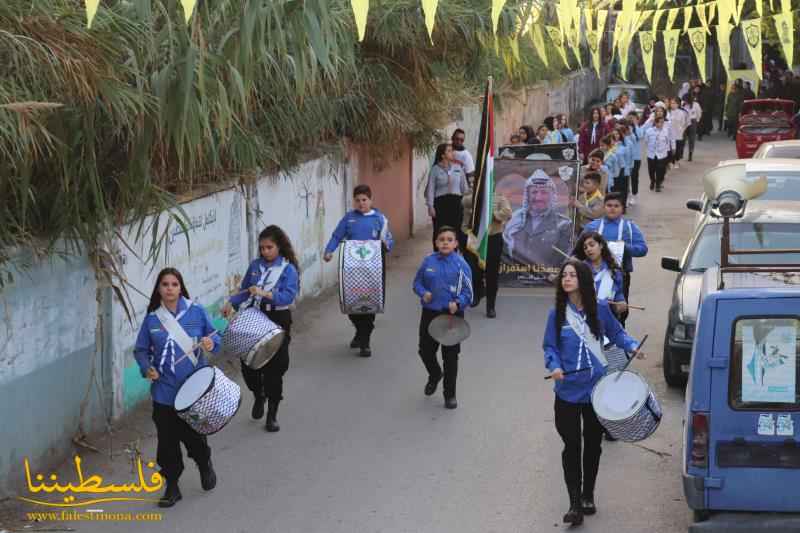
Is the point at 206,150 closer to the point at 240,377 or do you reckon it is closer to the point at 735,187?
the point at 240,377

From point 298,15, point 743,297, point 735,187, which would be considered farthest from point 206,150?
point 743,297

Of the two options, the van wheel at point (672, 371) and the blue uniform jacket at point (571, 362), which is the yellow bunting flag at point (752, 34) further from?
the blue uniform jacket at point (571, 362)

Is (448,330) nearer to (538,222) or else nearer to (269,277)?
(269,277)

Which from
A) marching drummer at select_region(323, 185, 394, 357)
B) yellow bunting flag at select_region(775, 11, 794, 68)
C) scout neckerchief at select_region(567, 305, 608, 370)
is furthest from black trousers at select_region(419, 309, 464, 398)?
yellow bunting flag at select_region(775, 11, 794, 68)

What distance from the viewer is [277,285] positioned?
10750 millimetres

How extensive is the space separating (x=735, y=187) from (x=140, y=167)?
4.95m

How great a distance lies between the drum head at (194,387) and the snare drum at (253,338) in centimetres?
109

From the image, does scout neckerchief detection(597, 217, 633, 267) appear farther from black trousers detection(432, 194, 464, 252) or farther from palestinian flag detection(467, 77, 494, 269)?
black trousers detection(432, 194, 464, 252)

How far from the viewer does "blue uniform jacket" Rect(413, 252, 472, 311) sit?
11297mm

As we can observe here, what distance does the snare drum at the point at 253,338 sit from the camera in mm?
9852

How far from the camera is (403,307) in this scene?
16.1 m

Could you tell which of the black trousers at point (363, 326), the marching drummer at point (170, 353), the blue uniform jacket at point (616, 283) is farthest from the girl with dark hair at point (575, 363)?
the black trousers at point (363, 326)

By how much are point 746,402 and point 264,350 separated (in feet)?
12.7

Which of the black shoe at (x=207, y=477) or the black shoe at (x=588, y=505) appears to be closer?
the black shoe at (x=588, y=505)
